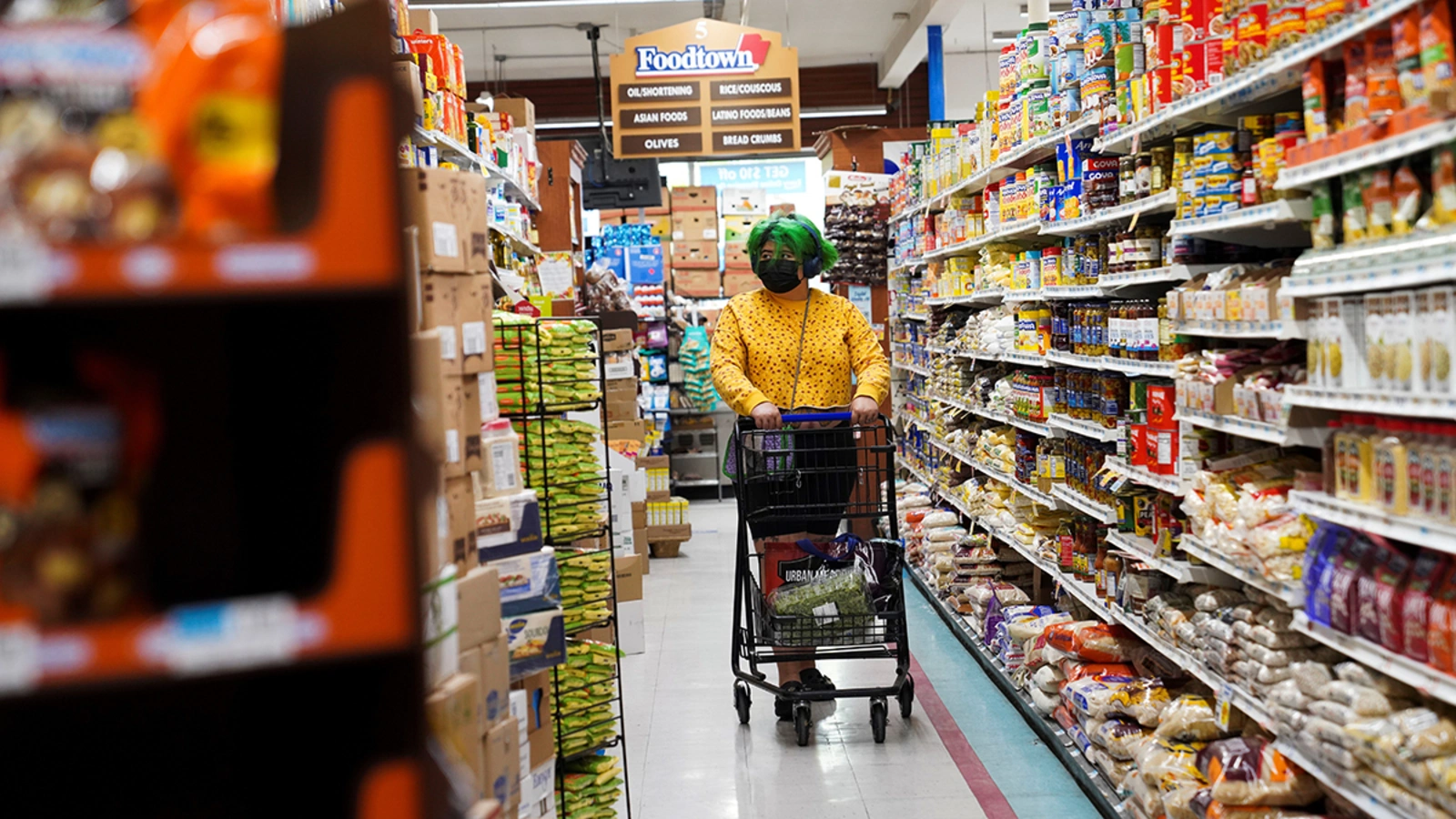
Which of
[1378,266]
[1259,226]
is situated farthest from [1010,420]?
[1378,266]

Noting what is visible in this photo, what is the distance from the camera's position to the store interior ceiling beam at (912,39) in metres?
11.4

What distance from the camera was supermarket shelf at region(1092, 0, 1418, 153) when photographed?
2.36 metres

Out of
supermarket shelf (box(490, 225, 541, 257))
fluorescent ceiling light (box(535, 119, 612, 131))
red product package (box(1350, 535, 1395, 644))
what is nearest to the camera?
red product package (box(1350, 535, 1395, 644))

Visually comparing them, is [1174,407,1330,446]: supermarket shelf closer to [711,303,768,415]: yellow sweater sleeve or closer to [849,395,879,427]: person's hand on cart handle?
[849,395,879,427]: person's hand on cart handle

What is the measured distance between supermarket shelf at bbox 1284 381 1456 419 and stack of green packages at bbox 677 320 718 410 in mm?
8927

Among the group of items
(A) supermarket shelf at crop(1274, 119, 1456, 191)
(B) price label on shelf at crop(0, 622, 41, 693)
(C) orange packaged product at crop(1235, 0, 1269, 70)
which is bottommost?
(B) price label on shelf at crop(0, 622, 41, 693)

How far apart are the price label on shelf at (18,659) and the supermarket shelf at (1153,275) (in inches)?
127

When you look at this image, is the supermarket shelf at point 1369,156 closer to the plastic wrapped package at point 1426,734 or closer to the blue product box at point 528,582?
the plastic wrapped package at point 1426,734

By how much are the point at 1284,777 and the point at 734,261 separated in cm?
1163

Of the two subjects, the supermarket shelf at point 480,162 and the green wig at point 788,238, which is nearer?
the supermarket shelf at point 480,162

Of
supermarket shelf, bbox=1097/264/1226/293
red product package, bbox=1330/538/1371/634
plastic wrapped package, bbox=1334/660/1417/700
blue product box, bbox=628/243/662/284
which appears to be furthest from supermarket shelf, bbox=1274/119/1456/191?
blue product box, bbox=628/243/662/284

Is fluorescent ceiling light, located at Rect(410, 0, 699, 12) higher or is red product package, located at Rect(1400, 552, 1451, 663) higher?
fluorescent ceiling light, located at Rect(410, 0, 699, 12)

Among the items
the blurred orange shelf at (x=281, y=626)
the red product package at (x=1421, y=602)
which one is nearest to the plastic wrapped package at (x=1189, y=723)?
the red product package at (x=1421, y=602)

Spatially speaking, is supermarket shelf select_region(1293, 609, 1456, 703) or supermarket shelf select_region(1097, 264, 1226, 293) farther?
supermarket shelf select_region(1097, 264, 1226, 293)
